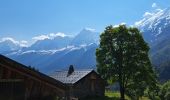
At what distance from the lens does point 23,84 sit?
17.5m

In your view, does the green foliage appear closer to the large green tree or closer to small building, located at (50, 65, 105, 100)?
small building, located at (50, 65, 105, 100)

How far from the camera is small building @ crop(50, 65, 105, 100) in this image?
235ft

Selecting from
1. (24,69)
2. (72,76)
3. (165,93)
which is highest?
(72,76)

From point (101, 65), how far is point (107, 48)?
129 inches

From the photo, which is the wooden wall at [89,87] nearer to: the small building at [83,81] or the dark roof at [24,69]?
the small building at [83,81]

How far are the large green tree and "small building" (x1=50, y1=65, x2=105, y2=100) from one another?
4.57 metres

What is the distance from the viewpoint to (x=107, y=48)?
69.4 metres

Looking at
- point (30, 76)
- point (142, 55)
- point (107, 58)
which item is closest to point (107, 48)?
point (107, 58)

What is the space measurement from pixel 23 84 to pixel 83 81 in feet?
183

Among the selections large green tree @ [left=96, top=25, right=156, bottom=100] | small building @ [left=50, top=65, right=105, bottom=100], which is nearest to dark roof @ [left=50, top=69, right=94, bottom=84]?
small building @ [left=50, top=65, right=105, bottom=100]

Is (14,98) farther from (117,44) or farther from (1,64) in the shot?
(117,44)

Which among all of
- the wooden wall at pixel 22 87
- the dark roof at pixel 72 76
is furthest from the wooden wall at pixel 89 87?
the wooden wall at pixel 22 87

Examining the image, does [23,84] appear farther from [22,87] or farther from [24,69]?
[24,69]

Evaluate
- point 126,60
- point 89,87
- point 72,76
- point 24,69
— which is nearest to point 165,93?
point 89,87
